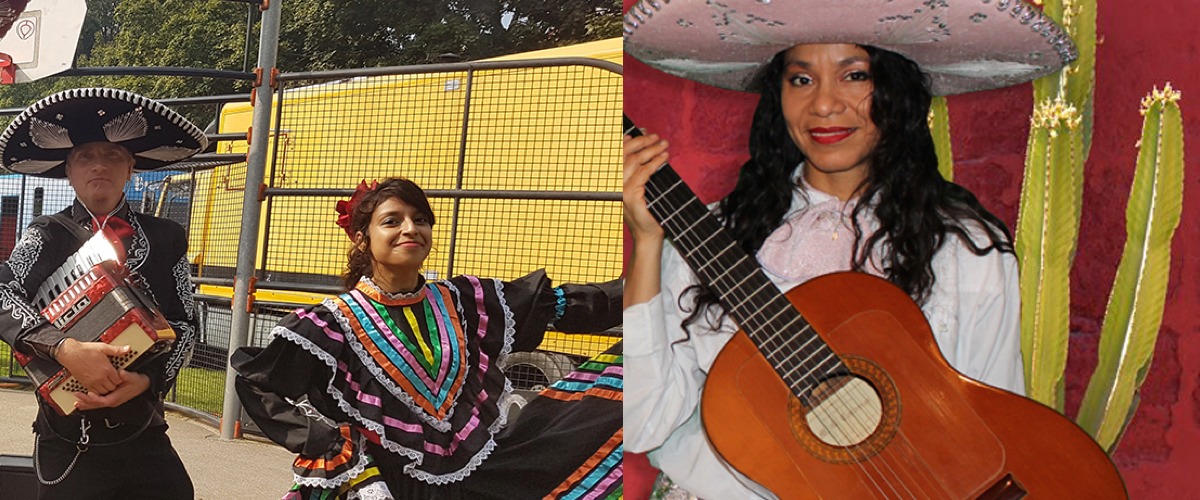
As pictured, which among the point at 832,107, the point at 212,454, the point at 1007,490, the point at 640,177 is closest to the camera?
the point at 1007,490

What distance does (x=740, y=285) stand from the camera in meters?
2.30

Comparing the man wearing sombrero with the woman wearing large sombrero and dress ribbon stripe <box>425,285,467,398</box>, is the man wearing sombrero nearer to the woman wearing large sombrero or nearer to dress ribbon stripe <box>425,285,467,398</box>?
dress ribbon stripe <box>425,285,467,398</box>

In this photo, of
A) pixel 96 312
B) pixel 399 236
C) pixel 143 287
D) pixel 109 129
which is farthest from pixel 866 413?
pixel 109 129

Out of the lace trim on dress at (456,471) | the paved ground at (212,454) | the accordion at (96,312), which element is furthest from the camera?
the accordion at (96,312)

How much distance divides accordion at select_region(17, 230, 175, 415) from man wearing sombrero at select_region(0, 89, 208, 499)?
2cm

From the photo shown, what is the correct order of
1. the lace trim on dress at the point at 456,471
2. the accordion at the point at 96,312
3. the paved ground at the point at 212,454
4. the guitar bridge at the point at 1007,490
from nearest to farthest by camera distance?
the guitar bridge at the point at 1007,490 → the lace trim on dress at the point at 456,471 → the paved ground at the point at 212,454 → the accordion at the point at 96,312

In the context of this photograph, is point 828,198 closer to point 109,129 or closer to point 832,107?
point 832,107

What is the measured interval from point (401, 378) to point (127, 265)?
0.92m

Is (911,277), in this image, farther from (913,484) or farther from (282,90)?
(282,90)

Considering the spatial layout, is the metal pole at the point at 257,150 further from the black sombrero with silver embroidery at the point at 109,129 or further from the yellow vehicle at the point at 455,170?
the black sombrero with silver embroidery at the point at 109,129

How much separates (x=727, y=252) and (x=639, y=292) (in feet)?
0.80

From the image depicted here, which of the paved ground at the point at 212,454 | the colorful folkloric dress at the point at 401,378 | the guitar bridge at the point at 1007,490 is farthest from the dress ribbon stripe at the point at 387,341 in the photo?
the guitar bridge at the point at 1007,490

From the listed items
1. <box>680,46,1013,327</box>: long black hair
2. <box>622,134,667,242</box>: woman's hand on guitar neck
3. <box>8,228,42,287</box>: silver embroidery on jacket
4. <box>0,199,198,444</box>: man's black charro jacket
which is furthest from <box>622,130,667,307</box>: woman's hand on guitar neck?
<box>8,228,42,287</box>: silver embroidery on jacket

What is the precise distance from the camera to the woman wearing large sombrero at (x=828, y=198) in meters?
2.23
